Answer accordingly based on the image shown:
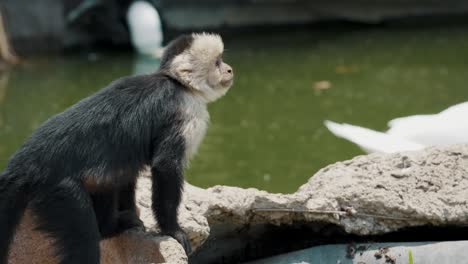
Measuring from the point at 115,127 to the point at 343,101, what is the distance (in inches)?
183

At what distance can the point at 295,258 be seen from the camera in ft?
10.9

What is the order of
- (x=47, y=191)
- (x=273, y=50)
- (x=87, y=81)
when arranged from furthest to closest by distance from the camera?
(x=273, y=50) < (x=87, y=81) < (x=47, y=191)

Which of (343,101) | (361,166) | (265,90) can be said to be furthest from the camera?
(265,90)

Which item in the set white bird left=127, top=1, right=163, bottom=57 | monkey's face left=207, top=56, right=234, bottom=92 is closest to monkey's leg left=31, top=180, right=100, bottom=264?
monkey's face left=207, top=56, right=234, bottom=92

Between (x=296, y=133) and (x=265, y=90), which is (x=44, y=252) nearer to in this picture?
(x=296, y=133)

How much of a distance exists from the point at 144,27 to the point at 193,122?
707 centimetres

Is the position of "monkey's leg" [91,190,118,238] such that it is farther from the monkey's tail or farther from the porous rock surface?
the monkey's tail

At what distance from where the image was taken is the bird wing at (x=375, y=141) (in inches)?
167

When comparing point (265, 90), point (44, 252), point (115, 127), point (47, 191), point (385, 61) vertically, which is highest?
point (385, 61)

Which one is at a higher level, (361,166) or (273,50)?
(273,50)

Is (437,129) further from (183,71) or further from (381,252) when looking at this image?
(183,71)

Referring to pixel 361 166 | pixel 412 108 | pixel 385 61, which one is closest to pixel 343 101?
pixel 412 108

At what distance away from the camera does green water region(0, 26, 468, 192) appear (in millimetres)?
6316

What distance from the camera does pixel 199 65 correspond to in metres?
3.46
